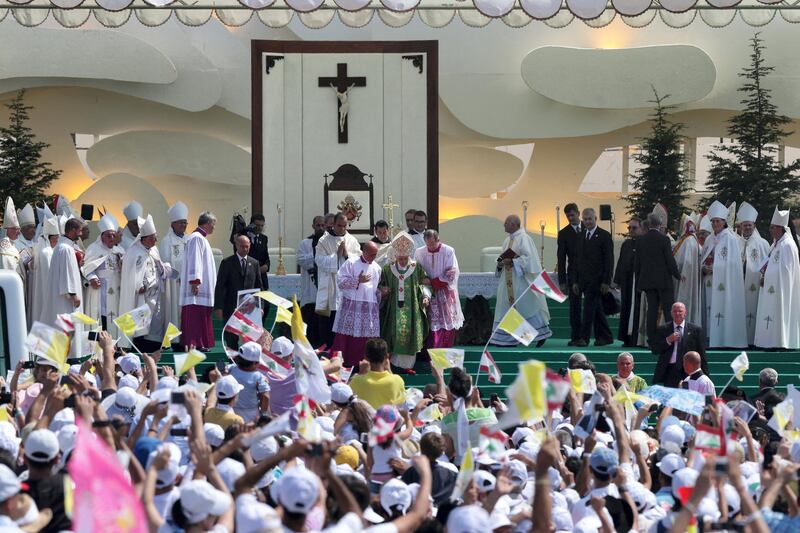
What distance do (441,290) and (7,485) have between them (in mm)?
10328

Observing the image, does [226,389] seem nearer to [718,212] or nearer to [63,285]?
[63,285]

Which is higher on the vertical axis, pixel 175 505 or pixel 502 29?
pixel 502 29

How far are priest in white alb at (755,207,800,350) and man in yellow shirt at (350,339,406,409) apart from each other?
279 inches

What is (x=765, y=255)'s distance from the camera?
16.6 metres

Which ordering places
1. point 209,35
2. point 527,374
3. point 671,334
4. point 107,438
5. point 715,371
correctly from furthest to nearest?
1. point 209,35
2. point 715,371
3. point 671,334
4. point 107,438
5. point 527,374

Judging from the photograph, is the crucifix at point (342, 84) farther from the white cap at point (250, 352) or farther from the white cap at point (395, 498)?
the white cap at point (395, 498)

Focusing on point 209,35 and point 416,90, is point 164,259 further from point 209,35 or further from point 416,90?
point 209,35

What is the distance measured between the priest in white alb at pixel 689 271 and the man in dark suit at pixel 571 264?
3.63 feet

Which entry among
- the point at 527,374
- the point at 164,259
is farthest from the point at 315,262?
the point at 527,374

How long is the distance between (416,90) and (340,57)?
1190mm

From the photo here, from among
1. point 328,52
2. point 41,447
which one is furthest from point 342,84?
point 41,447

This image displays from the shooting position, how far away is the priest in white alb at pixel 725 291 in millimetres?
16453

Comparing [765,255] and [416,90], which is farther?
[416,90]

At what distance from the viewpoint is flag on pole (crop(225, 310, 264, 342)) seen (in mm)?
11312
